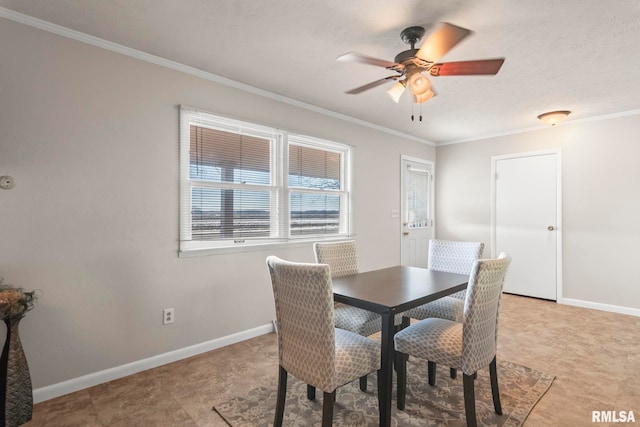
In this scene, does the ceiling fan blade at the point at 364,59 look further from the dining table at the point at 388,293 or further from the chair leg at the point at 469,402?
the chair leg at the point at 469,402

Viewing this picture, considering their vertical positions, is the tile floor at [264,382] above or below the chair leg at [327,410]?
below

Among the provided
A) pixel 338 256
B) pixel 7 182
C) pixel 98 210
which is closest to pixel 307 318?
pixel 338 256

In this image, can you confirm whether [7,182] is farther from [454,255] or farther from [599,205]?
[599,205]

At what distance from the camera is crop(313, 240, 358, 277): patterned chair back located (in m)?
2.58

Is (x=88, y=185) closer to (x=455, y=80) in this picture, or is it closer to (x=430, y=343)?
(x=430, y=343)

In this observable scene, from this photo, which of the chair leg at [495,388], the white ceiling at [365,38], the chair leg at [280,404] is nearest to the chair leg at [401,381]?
the chair leg at [495,388]

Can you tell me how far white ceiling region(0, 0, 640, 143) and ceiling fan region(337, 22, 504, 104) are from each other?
0.72 ft

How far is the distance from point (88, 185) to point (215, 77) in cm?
134

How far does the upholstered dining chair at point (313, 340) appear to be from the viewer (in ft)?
4.97

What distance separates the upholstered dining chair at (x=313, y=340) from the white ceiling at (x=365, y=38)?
1504 mm

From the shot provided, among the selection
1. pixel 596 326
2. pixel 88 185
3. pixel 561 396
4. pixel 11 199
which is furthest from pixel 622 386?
pixel 11 199

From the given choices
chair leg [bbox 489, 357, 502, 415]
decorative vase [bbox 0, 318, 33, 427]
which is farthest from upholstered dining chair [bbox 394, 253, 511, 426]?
decorative vase [bbox 0, 318, 33, 427]

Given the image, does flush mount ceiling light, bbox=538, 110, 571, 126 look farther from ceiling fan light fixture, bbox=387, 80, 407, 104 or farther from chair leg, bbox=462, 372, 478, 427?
chair leg, bbox=462, 372, 478, 427

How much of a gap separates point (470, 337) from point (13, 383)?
2.44 m
